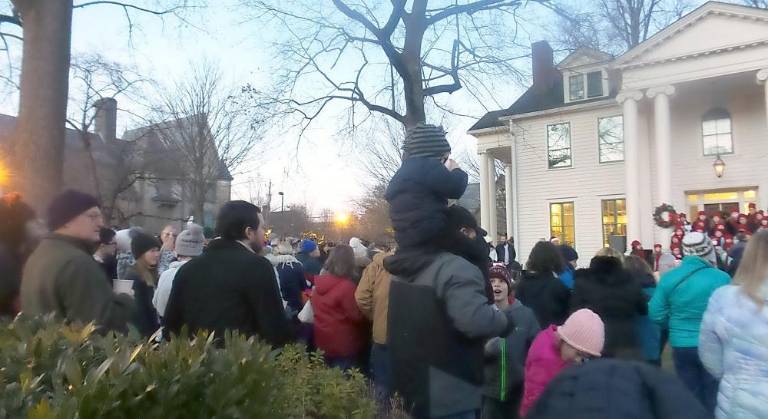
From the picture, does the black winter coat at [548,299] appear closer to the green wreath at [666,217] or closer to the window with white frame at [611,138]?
the green wreath at [666,217]

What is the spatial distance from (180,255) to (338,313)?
1537 mm

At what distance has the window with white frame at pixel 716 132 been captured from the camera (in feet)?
74.7

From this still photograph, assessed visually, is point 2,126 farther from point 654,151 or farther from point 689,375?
point 689,375

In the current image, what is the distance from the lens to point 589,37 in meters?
18.3

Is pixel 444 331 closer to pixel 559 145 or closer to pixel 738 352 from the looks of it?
pixel 738 352

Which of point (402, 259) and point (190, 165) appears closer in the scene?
point (402, 259)

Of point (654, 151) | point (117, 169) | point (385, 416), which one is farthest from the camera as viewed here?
point (117, 169)

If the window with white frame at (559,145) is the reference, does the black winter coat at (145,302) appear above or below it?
below

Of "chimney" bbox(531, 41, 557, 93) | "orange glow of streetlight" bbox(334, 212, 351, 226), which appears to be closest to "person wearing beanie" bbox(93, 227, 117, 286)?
"chimney" bbox(531, 41, 557, 93)

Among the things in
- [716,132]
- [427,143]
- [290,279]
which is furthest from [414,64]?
[427,143]

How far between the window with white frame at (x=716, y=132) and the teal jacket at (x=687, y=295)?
753 inches

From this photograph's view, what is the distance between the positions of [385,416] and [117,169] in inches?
1547

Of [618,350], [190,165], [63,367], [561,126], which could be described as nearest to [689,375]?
[618,350]

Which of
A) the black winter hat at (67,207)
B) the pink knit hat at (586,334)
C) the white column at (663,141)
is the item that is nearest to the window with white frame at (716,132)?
the white column at (663,141)
